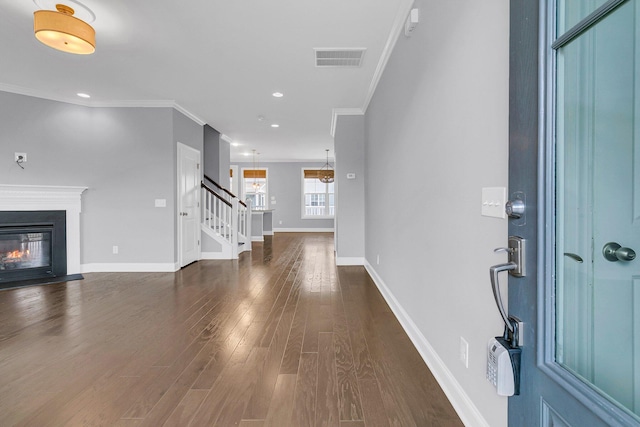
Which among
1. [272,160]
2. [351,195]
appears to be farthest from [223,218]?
[272,160]

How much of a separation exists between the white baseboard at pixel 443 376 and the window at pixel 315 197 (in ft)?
29.1

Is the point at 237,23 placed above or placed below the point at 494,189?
above

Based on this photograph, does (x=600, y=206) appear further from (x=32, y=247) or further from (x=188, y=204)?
(x=32, y=247)

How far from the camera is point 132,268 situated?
5086mm

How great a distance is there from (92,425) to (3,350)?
1456 millimetres

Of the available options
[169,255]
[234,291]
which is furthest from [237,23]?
[169,255]

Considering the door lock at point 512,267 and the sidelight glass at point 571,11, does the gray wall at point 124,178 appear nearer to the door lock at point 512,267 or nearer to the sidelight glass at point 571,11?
the door lock at point 512,267

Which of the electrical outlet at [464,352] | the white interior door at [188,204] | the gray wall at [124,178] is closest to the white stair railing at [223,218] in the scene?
the white interior door at [188,204]

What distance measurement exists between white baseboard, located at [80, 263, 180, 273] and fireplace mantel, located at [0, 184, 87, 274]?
10.0 inches

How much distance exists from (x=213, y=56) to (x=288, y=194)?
8.36 metres

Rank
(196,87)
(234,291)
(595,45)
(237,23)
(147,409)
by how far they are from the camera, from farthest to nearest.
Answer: (196,87) < (234,291) < (237,23) < (147,409) < (595,45)

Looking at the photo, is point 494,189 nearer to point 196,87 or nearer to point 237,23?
point 237,23

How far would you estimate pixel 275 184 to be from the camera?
11.8 meters

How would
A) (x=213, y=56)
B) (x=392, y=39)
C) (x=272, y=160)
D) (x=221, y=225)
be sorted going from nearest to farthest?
1. (x=392, y=39)
2. (x=213, y=56)
3. (x=221, y=225)
4. (x=272, y=160)
